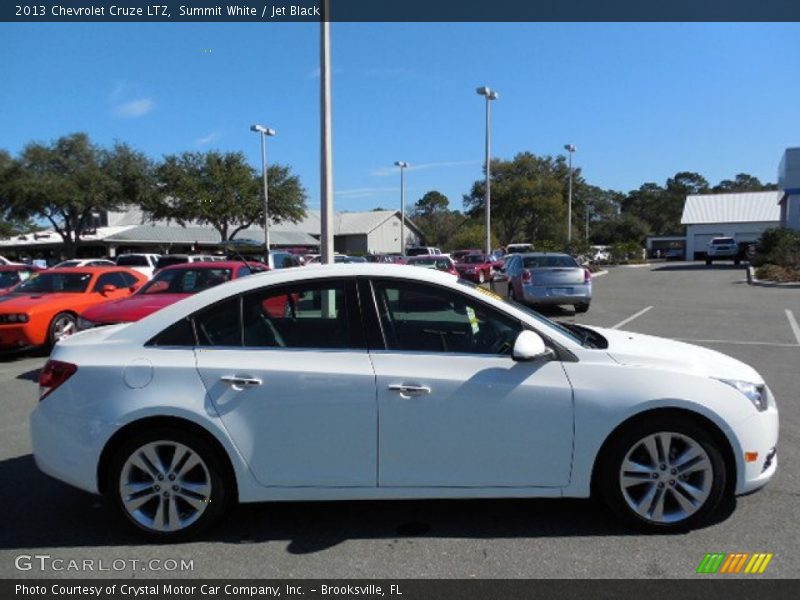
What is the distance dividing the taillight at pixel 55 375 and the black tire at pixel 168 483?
0.54 metres

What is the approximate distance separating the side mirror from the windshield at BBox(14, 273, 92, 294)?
976cm

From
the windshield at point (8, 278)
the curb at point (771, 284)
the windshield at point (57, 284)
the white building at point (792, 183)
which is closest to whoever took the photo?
the windshield at point (57, 284)

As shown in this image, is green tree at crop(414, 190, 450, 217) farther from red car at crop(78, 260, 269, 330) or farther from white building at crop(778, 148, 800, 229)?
red car at crop(78, 260, 269, 330)

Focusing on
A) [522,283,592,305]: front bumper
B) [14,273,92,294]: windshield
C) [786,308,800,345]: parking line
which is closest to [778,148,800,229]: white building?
[786,308,800,345]: parking line

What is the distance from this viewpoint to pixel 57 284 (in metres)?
11.3

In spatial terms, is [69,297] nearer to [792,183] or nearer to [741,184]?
[792,183]

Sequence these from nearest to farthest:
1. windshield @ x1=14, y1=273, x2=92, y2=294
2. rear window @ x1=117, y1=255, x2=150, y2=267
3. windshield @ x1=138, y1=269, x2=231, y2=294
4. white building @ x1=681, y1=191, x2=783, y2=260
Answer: windshield @ x1=138, y1=269, x2=231, y2=294
windshield @ x1=14, y1=273, x2=92, y2=294
rear window @ x1=117, y1=255, x2=150, y2=267
white building @ x1=681, y1=191, x2=783, y2=260

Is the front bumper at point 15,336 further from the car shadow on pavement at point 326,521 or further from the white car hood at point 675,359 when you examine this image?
the white car hood at point 675,359

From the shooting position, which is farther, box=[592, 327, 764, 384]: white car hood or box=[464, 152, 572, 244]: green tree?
box=[464, 152, 572, 244]: green tree

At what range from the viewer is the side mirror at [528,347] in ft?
11.8

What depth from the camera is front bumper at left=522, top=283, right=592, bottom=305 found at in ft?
48.5
